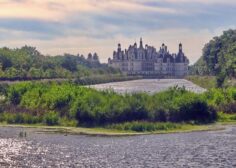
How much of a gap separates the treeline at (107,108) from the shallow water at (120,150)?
7.97 meters

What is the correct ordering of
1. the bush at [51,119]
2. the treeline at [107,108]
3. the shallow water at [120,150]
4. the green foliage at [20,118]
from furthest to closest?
the green foliage at [20,118]
the bush at [51,119]
the treeline at [107,108]
the shallow water at [120,150]

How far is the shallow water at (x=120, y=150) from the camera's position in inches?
2367

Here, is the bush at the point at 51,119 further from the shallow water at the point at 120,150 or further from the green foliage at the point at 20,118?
the shallow water at the point at 120,150

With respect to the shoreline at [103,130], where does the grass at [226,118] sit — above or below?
above

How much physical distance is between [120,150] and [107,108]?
A: 1947 cm

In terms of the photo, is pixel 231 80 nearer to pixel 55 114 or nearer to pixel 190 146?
pixel 55 114

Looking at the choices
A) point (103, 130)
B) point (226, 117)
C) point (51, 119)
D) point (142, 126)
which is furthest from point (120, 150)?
point (226, 117)

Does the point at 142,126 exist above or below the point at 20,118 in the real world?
below

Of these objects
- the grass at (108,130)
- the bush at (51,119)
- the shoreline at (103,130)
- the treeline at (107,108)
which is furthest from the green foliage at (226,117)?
the bush at (51,119)

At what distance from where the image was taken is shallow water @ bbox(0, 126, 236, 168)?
197ft

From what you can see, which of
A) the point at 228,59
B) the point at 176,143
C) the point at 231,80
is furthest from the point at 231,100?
the point at 228,59

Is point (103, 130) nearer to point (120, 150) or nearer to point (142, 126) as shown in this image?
point (142, 126)

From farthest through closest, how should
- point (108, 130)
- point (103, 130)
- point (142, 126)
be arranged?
1. point (142, 126)
2. point (103, 130)
3. point (108, 130)

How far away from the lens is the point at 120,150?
6825 centimetres
